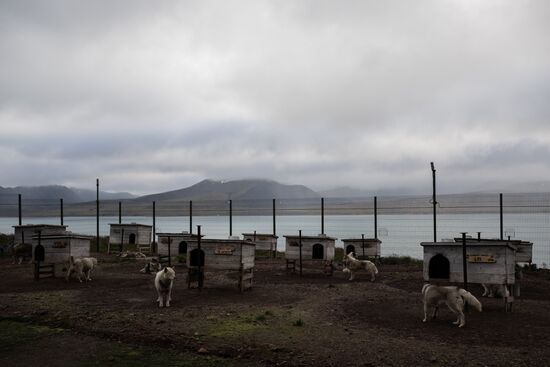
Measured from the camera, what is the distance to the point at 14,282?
693 inches

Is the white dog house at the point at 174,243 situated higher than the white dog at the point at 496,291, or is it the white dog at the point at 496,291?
the white dog house at the point at 174,243

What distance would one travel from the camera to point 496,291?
14359mm

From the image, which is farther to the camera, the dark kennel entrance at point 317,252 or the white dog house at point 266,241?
the white dog house at point 266,241

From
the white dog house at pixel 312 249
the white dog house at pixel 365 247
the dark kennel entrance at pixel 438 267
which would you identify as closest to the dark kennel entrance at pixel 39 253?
the white dog house at pixel 312 249

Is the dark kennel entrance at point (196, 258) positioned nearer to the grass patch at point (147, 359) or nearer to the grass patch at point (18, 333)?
the grass patch at point (18, 333)

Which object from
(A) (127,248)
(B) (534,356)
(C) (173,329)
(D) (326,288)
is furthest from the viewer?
(A) (127,248)

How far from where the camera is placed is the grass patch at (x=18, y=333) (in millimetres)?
8766

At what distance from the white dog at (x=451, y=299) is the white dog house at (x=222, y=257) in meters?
6.37

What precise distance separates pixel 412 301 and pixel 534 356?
582cm

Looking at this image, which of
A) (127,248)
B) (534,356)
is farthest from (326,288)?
(127,248)

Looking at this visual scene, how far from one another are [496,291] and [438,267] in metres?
2.08

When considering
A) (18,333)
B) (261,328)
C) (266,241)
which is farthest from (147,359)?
(266,241)

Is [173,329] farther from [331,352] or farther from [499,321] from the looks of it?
[499,321]

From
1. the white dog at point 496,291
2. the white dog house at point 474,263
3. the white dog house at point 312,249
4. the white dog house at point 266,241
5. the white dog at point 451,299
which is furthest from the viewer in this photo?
the white dog house at point 266,241
